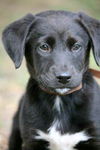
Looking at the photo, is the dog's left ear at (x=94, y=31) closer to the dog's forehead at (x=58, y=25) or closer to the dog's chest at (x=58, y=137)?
the dog's forehead at (x=58, y=25)

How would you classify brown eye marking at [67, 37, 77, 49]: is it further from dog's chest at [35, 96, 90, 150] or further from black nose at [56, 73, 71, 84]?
dog's chest at [35, 96, 90, 150]

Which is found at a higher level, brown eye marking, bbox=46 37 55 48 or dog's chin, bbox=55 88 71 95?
brown eye marking, bbox=46 37 55 48

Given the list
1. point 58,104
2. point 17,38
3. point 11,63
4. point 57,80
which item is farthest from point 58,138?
point 11,63

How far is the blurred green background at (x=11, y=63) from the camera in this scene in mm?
9664

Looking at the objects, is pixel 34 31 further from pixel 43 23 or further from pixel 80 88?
pixel 80 88

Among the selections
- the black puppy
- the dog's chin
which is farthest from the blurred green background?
the dog's chin

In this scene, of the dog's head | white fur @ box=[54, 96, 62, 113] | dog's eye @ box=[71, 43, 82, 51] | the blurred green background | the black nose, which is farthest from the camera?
the blurred green background

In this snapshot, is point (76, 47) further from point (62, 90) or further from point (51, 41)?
point (62, 90)

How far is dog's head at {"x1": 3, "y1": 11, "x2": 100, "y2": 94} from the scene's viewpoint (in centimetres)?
664

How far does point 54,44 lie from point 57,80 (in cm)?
39

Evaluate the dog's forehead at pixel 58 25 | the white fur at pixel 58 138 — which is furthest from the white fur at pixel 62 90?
the dog's forehead at pixel 58 25

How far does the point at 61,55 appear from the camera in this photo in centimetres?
666

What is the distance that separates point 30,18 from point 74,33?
0.50 meters

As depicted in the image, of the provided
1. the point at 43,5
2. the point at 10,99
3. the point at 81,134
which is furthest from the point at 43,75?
the point at 43,5
